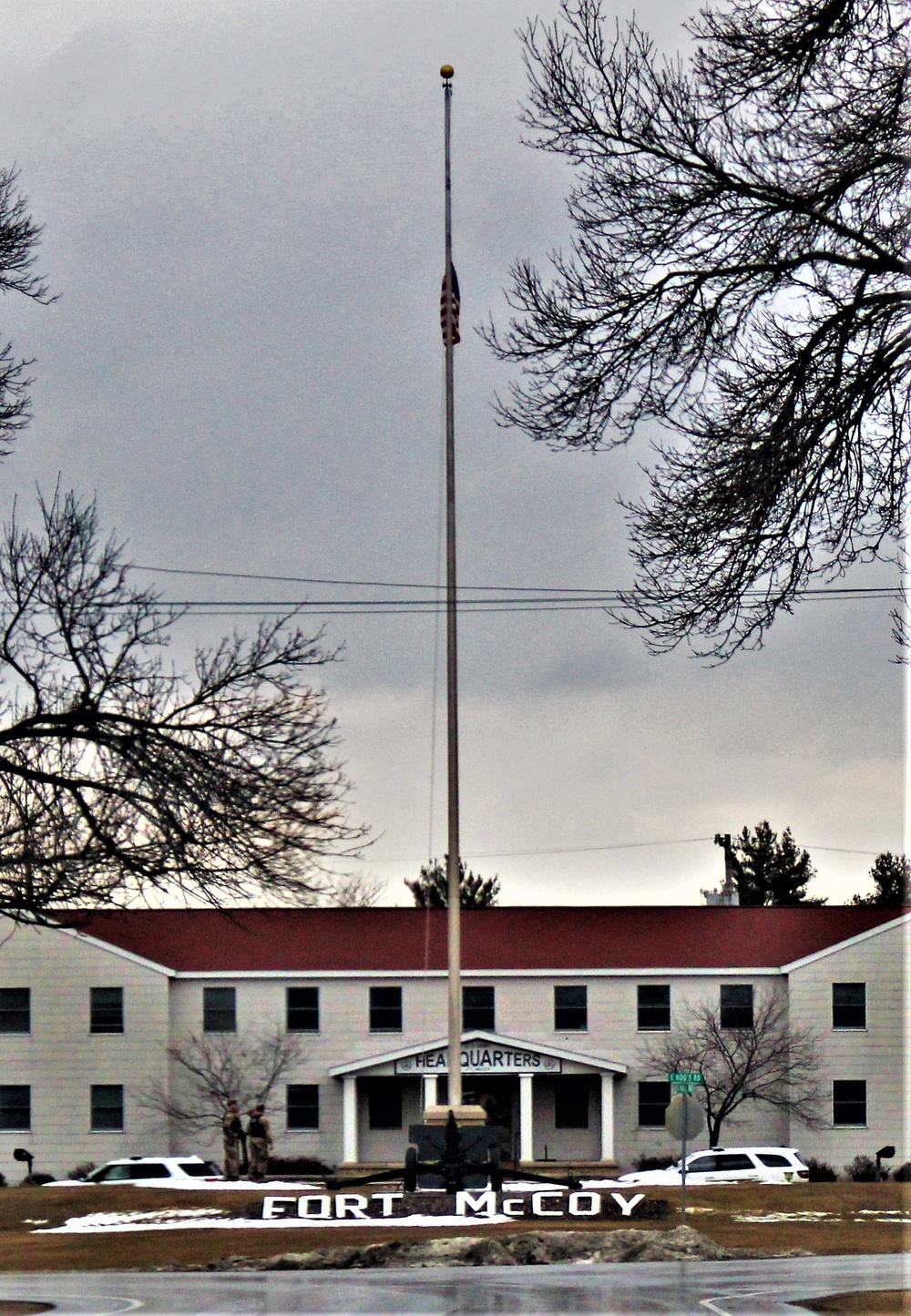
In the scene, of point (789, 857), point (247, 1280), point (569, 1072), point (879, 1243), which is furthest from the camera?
point (789, 857)

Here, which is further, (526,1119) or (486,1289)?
(526,1119)

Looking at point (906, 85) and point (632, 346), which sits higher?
point (906, 85)

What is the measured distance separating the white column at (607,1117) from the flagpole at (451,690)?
24.6 metres

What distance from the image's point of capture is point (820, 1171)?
48.4m

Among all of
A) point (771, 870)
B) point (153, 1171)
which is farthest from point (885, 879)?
point (153, 1171)

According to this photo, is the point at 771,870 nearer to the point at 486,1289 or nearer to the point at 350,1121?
the point at 350,1121

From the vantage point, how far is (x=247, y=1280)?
800 inches

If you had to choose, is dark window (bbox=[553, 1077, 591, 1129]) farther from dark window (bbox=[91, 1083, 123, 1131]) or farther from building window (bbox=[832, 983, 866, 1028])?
dark window (bbox=[91, 1083, 123, 1131])

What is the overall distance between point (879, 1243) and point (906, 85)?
17.4 m

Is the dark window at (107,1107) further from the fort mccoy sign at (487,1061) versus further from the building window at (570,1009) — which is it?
the building window at (570,1009)

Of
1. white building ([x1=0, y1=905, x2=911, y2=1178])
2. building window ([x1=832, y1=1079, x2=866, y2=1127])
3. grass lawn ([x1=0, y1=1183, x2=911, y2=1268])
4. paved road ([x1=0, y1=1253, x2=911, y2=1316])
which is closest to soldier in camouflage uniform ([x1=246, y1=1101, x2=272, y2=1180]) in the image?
grass lawn ([x1=0, y1=1183, x2=911, y2=1268])

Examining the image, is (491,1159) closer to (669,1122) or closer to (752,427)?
(669,1122)

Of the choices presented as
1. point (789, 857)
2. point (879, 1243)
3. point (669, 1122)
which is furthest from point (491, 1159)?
point (789, 857)

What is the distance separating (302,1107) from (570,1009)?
24.9ft
